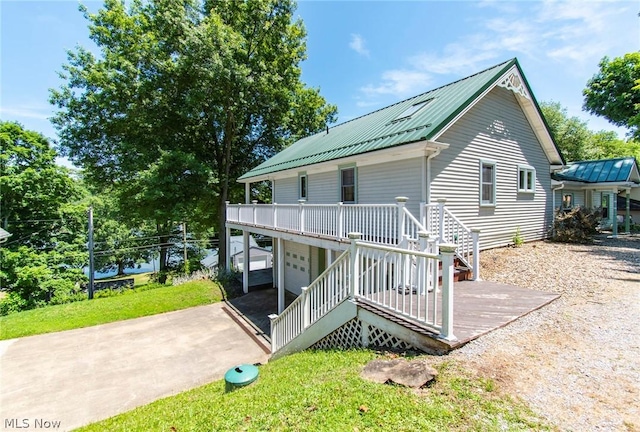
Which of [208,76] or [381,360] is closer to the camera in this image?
[381,360]

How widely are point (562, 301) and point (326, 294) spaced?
182 inches

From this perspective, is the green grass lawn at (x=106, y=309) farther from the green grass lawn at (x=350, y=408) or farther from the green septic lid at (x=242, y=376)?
the green septic lid at (x=242, y=376)

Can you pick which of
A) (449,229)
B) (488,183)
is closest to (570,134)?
(488,183)

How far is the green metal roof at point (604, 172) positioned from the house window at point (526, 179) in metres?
4.87

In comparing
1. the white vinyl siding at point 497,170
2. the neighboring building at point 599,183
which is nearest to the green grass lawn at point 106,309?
the white vinyl siding at point 497,170

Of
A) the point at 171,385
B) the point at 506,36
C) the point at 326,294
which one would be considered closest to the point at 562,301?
the point at 326,294

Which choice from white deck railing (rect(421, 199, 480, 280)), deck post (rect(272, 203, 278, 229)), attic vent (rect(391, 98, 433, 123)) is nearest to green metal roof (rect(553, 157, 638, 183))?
attic vent (rect(391, 98, 433, 123))

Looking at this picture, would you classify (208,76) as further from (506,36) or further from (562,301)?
(562,301)

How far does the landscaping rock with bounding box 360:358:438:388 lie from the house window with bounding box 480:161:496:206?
25.4 feet

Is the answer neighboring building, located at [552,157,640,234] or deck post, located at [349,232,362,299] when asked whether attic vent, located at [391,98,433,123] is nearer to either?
deck post, located at [349,232,362,299]

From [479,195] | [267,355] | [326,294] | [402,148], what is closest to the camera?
[326,294]

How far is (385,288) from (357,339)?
3.68 ft

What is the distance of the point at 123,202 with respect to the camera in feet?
60.7

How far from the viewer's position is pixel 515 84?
986cm
